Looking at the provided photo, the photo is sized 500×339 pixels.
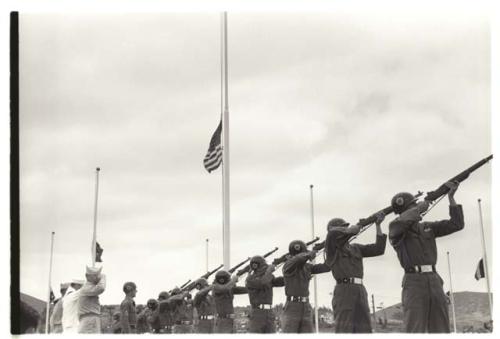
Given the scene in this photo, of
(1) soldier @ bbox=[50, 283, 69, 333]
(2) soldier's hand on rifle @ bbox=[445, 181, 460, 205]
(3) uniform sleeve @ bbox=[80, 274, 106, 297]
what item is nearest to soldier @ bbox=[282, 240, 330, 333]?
(2) soldier's hand on rifle @ bbox=[445, 181, 460, 205]

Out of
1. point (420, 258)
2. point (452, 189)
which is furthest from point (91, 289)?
point (452, 189)

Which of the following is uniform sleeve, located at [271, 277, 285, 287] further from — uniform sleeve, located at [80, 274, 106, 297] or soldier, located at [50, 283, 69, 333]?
soldier, located at [50, 283, 69, 333]

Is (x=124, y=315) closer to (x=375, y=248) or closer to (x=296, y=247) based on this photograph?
(x=296, y=247)

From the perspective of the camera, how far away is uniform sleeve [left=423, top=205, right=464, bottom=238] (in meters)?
7.96

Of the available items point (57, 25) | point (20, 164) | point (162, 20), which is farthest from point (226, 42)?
point (20, 164)

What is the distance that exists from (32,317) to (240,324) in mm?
4160

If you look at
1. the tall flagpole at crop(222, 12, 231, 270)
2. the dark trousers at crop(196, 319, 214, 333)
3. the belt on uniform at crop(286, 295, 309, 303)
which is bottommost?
the dark trousers at crop(196, 319, 214, 333)

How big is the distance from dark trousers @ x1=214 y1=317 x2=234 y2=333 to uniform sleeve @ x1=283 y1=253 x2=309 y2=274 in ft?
6.84

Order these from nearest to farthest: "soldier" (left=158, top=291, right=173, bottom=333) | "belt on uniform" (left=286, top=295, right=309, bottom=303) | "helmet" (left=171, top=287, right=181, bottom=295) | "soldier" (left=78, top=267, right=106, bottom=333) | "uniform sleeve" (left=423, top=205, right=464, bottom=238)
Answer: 1. "uniform sleeve" (left=423, top=205, right=464, bottom=238)
2. "soldier" (left=78, top=267, right=106, bottom=333)
3. "belt on uniform" (left=286, top=295, right=309, bottom=303)
4. "soldier" (left=158, top=291, right=173, bottom=333)
5. "helmet" (left=171, top=287, right=181, bottom=295)

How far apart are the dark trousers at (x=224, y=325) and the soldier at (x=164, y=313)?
257 cm

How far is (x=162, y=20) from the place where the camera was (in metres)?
10.2

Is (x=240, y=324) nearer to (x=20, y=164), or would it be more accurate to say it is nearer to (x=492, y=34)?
(x=20, y=164)

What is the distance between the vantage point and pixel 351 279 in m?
8.78

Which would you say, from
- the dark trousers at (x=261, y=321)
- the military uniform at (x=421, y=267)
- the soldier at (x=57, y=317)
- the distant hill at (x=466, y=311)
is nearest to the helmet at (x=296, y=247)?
the dark trousers at (x=261, y=321)
